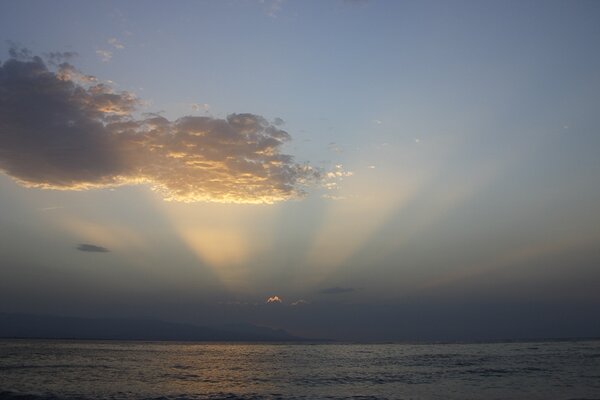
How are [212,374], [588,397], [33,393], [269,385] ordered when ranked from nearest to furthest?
[588,397]
[33,393]
[269,385]
[212,374]

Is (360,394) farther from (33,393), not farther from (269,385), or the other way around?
(33,393)

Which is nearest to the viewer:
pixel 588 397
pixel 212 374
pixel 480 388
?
pixel 588 397

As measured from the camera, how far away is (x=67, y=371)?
5100 cm

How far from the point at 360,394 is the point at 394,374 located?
1705cm

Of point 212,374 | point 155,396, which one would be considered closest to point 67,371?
point 212,374

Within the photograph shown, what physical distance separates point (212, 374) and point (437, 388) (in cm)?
2519

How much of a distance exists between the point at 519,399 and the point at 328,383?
16767 millimetres

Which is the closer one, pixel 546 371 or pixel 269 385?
pixel 269 385

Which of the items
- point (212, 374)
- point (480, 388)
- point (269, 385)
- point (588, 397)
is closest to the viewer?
point (588, 397)

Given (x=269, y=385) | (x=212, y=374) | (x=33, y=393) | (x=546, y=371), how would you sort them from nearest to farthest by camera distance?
(x=33, y=393)
(x=269, y=385)
(x=546, y=371)
(x=212, y=374)

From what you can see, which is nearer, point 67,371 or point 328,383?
point 328,383

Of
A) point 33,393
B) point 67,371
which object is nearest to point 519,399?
point 33,393

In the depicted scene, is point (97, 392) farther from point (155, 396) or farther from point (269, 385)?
point (269, 385)

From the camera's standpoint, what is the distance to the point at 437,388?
122ft
